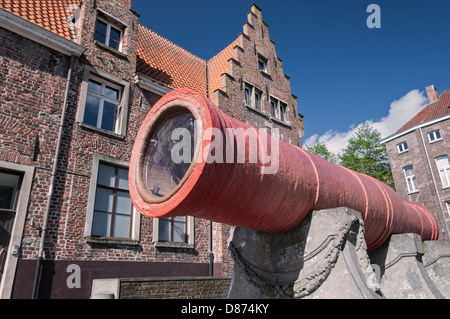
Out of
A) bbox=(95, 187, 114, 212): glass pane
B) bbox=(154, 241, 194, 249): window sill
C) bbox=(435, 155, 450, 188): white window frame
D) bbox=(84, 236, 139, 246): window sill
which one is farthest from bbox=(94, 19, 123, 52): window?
bbox=(435, 155, 450, 188): white window frame

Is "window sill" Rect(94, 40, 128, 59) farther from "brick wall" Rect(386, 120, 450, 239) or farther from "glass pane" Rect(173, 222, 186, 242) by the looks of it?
"brick wall" Rect(386, 120, 450, 239)

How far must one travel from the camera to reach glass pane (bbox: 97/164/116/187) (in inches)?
330

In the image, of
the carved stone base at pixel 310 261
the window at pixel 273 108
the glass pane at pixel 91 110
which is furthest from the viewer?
the window at pixel 273 108

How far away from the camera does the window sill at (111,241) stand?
749 centimetres

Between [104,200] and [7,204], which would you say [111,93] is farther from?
[7,204]

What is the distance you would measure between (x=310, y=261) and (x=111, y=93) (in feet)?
27.6

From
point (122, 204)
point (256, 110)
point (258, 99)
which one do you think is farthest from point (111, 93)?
point (258, 99)

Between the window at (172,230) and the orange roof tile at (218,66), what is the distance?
6.52m

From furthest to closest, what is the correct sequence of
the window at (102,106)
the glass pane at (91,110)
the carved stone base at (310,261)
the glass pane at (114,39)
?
1. the glass pane at (114,39)
2. the window at (102,106)
3. the glass pane at (91,110)
4. the carved stone base at (310,261)

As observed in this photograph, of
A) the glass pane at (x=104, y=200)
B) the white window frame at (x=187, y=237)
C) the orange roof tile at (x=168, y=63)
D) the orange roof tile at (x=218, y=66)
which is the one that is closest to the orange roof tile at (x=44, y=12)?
the orange roof tile at (x=168, y=63)

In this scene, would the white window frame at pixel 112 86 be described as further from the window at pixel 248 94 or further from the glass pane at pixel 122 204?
the window at pixel 248 94

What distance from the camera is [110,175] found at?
Answer: 860cm
